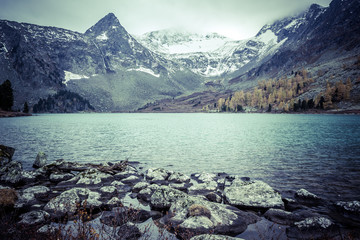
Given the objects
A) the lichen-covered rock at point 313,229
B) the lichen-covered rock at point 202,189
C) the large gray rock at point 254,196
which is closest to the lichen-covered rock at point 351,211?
the lichen-covered rock at point 313,229

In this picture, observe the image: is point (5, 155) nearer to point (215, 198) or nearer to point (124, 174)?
point (124, 174)

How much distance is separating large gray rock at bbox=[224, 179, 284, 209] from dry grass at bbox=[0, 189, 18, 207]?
1424 cm

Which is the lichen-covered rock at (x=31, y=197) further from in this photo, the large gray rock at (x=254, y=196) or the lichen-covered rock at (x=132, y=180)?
the large gray rock at (x=254, y=196)

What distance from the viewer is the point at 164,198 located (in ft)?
43.3

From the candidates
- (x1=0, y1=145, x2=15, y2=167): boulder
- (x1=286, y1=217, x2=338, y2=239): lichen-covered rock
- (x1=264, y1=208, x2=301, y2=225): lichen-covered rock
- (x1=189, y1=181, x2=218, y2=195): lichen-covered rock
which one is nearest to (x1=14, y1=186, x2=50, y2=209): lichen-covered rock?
(x1=189, y1=181, x2=218, y2=195): lichen-covered rock

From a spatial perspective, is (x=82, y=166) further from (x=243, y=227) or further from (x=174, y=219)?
(x=243, y=227)

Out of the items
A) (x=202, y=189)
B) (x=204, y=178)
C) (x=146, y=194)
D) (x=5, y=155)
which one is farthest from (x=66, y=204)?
(x=5, y=155)

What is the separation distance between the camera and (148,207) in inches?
521

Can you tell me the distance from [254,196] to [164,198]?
21.4 ft

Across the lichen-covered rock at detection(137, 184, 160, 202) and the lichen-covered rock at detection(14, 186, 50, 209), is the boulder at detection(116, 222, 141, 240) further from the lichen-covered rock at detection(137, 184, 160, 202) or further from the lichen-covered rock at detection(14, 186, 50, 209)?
the lichen-covered rock at detection(14, 186, 50, 209)

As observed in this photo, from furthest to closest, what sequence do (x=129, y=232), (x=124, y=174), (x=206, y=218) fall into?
1. (x=124, y=174)
2. (x=206, y=218)
3. (x=129, y=232)

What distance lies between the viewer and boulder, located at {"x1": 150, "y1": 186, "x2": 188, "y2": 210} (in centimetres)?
1295

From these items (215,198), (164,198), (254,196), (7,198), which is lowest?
(215,198)

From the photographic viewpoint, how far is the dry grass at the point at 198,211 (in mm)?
10828
